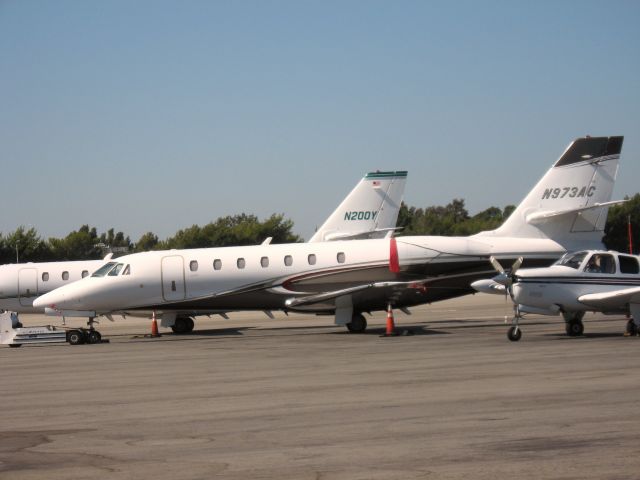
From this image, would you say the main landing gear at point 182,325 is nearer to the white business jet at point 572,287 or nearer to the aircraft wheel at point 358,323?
the aircraft wheel at point 358,323

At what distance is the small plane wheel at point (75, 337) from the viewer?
98.1 ft

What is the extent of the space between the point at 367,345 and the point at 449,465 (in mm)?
15667

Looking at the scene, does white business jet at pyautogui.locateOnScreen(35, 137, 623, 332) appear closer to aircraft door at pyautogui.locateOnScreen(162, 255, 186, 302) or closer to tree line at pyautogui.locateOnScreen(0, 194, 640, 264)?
aircraft door at pyautogui.locateOnScreen(162, 255, 186, 302)

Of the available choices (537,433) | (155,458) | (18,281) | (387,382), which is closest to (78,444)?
(155,458)

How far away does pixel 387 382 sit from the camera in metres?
16.0

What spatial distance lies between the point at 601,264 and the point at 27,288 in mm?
22751

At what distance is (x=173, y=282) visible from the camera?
105 ft

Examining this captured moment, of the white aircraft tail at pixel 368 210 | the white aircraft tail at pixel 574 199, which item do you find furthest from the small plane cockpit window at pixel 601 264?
the white aircraft tail at pixel 368 210

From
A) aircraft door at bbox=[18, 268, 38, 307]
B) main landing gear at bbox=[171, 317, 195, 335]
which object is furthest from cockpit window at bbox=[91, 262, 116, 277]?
aircraft door at bbox=[18, 268, 38, 307]

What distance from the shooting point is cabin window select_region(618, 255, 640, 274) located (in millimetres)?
24719

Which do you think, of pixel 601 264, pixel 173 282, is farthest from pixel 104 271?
pixel 601 264

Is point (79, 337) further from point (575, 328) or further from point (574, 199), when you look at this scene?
point (574, 199)

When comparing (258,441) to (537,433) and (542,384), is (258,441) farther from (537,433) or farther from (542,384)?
(542,384)

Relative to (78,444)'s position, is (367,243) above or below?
above
